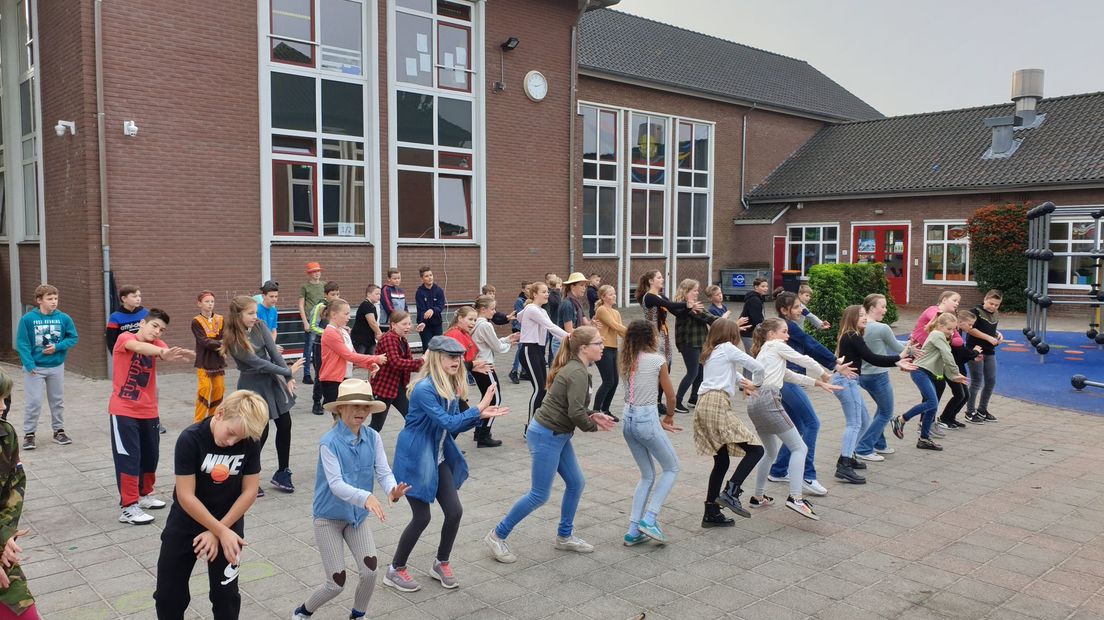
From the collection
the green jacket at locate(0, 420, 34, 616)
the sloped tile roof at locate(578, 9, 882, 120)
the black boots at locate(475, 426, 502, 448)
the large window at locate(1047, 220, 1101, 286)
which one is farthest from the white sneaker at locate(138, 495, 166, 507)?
the large window at locate(1047, 220, 1101, 286)

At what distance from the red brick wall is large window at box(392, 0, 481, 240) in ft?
51.3

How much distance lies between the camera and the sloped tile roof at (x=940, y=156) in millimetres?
24422

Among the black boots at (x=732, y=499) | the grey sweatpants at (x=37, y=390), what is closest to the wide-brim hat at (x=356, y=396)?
the black boots at (x=732, y=499)

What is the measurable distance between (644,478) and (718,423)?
2.26 ft

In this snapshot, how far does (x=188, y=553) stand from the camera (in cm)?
377

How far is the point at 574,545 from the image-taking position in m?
5.71

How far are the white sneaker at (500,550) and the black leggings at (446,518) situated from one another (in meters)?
0.52

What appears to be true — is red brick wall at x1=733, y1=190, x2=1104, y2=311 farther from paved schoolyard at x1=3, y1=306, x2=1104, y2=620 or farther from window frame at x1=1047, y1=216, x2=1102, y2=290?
paved schoolyard at x1=3, y1=306, x2=1104, y2=620

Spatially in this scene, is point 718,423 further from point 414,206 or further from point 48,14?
point 48,14

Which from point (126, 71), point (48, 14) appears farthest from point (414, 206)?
point (48, 14)

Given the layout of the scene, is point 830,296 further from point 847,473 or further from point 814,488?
point 814,488

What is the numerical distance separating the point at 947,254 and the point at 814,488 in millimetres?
21673

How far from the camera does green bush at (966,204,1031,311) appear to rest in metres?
23.2

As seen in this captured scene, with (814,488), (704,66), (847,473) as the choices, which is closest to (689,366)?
(847,473)
